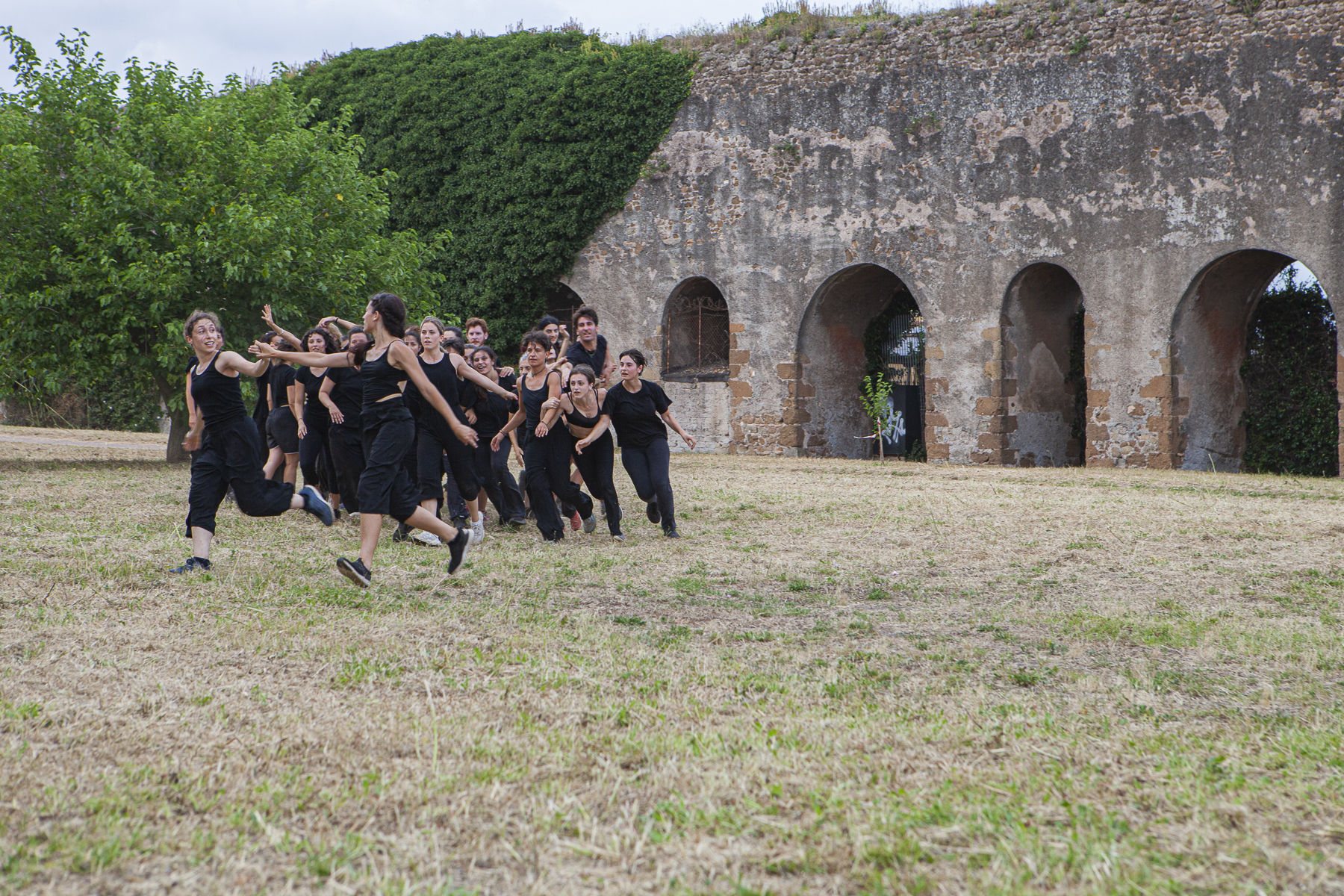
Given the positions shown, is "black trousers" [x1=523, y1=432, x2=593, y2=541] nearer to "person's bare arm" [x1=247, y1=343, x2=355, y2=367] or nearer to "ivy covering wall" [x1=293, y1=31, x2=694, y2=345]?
"person's bare arm" [x1=247, y1=343, x2=355, y2=367]

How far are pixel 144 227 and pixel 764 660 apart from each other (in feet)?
41.7

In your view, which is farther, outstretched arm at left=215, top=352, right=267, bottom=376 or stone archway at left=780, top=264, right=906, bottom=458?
stone archway at left=780, top=264, right=906, bottom=458

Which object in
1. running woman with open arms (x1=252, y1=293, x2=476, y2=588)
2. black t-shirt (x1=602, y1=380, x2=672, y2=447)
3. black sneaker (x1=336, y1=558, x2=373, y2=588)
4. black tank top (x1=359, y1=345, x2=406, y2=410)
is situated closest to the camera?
black sneaker (x1=336, y1=558, x2=373, y2=588)

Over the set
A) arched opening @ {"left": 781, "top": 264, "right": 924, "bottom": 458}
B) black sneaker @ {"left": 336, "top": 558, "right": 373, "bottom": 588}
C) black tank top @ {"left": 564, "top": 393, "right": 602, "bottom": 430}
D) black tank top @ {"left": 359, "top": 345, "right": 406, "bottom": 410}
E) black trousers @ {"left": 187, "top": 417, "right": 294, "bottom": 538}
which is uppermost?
arched opening @ {"left": 781, "top": 264, "right": 924, "bottom": 458}

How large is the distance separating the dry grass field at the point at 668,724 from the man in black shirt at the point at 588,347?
227cm

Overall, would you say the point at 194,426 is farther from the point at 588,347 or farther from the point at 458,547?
the point at 588,347

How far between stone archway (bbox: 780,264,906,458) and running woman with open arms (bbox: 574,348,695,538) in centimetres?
1070

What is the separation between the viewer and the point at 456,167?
71.9 feet

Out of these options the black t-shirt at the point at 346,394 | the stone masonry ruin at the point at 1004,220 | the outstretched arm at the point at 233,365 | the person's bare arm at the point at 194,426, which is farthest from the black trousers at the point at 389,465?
the stone masonry ruin at the point at 1004,220

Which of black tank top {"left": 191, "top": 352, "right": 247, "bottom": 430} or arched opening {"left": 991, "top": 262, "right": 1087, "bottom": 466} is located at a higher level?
arched opening {"left": 991, "top": 262, "right": 1087, "bottom": 466}

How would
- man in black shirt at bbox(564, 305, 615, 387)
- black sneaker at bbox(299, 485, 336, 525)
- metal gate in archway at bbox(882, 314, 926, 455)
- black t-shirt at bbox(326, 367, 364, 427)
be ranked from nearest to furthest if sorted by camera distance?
black sneaker at bbox(299, 485, 336, 525)
black t-shirt at bbox(326, 367, 364, 427)
man in black shirt at bbox(564, 305, 615, 387)
metal gate in archway at bbox(882, 314, 926, 455)

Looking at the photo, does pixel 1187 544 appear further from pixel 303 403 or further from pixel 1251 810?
pixel 303 403

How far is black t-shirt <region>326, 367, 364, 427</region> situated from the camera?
8.43 metres

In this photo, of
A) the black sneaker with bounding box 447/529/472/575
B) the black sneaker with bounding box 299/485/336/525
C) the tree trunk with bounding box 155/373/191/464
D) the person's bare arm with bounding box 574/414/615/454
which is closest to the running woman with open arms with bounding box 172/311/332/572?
the black sneaker with bounding box 299/485/336/525
